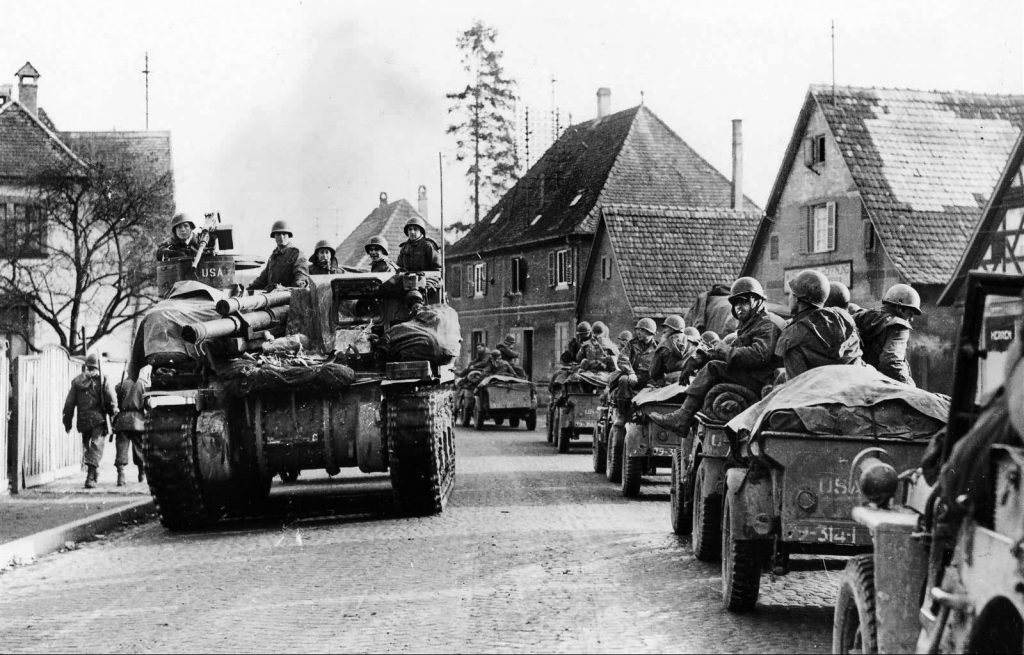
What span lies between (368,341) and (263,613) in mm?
5861

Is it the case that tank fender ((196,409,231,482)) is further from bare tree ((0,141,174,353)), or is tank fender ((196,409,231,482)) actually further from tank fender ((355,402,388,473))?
bare tree ((0,141,174,353))

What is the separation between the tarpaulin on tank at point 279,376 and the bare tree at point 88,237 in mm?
23759

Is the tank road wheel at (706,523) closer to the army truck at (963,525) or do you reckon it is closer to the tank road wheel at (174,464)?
the army truck at (963,525)

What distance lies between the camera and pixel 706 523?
9.91m

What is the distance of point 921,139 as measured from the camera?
32.4 meters

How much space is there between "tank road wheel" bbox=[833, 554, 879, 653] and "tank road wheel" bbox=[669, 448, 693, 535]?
5711mm

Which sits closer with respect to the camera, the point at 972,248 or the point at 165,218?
the point at 972,248

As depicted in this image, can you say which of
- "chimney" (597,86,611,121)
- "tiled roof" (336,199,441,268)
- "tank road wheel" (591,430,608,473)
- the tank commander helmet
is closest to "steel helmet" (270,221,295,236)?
the tank commander helmet

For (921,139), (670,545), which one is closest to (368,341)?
(670,545)

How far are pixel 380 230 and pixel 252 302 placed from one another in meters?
59.6

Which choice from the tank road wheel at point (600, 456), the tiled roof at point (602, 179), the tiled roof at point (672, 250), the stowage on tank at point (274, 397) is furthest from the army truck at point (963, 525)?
the tiled roof at point (602, 179)

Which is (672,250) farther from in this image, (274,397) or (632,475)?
(274,397)

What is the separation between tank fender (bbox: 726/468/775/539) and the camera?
7520 mm

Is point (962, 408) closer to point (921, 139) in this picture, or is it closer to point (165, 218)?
point (921, 139)
